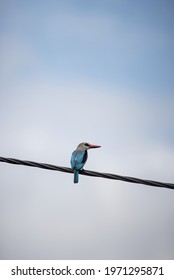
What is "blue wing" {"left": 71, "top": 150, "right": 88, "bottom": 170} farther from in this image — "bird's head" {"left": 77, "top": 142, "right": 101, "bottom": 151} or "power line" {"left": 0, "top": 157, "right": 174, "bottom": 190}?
"power line" {"left": 0, "top": 157, "right": 174, "bottom": 190}

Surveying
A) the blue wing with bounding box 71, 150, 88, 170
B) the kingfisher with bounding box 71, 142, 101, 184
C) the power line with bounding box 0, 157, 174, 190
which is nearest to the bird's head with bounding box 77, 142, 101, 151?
the kingfisher with bounding box 71, 142, 101, 184

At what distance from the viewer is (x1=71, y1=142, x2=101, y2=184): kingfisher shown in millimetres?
7645

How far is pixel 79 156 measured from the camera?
866cm

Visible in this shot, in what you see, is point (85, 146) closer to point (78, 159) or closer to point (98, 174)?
point (78, 159)

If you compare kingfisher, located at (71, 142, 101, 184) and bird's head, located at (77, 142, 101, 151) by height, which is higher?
bird's head, located at (77, 142, 101, 151)

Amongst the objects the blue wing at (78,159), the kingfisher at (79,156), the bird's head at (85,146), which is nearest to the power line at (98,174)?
the kingfisher at (79,156)

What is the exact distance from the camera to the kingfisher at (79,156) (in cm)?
764

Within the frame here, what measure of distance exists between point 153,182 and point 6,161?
89.2 inches

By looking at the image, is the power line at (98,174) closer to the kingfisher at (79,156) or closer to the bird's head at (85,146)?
the kingfisher at (79,156)

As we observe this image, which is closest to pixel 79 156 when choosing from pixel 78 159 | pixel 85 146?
pixel 78 159
